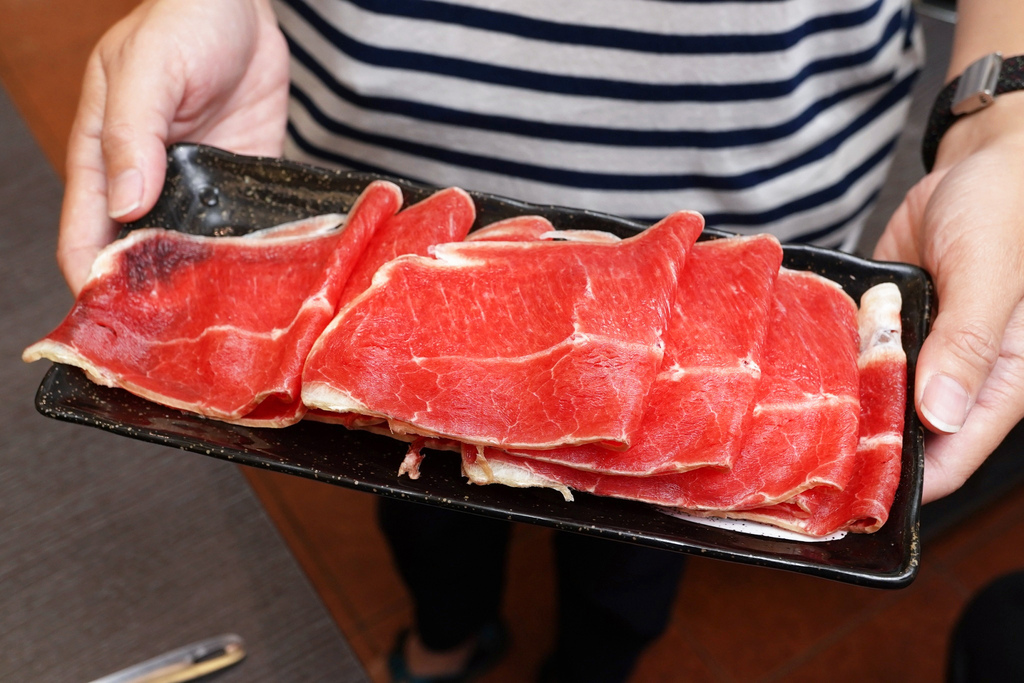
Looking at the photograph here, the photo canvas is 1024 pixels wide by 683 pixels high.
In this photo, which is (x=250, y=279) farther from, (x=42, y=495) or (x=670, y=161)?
(x=670, y=161)

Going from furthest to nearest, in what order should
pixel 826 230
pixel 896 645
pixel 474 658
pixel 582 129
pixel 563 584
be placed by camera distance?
1. pixel 896 645
2. pixel 474 658
3. pixel 563 584
4. pixel 826 230
5. pixel 582 129

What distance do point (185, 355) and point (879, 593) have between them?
8.43 ft

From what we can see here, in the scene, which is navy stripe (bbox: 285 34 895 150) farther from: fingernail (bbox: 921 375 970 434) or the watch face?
fingernail (bbox: 921 375 970 434)

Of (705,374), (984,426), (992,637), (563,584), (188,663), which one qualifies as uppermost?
(705,374)

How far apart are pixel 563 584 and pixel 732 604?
0.93m

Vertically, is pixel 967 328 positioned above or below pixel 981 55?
below

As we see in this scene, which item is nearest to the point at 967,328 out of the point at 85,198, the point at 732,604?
the point at 85,198

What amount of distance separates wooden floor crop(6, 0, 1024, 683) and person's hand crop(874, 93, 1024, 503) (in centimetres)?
161

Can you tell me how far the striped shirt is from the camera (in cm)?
157

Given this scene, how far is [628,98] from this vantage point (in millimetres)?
1627

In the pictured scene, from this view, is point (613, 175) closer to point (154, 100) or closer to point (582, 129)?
point (582, 129)

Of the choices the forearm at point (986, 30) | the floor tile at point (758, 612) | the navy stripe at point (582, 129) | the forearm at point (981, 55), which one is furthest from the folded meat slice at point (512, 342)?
the floor tile at point (758, 612)

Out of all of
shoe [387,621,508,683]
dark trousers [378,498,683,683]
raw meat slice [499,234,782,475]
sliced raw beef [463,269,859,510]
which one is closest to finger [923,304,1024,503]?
sliced raw beef [463,269,859,510]

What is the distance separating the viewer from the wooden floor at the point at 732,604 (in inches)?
108
